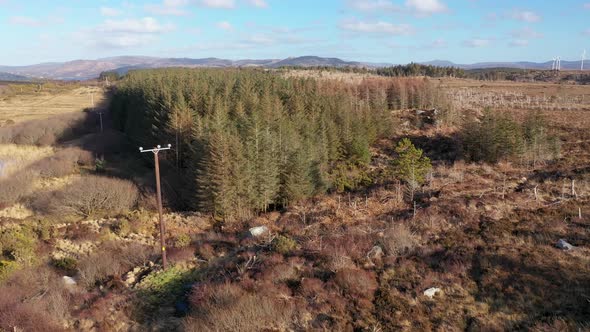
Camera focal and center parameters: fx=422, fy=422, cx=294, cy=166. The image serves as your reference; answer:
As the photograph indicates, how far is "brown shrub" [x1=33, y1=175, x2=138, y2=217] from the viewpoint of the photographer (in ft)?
103

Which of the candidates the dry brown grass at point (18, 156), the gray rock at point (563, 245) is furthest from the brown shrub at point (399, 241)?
the dry brown grass at point (18, 156)

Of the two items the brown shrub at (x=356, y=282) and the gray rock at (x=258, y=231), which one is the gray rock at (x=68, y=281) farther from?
the brown shrub at (x=356, y=282)

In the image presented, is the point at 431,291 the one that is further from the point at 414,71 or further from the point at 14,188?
the point at 414,71

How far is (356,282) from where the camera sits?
15.8 meters

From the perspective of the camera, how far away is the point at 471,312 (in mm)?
13820

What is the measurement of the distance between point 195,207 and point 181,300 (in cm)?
1376

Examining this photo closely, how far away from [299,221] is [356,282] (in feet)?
37.4

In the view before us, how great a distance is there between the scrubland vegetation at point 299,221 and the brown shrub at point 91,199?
10 centimetres

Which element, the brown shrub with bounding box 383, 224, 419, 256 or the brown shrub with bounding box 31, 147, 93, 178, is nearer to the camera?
the brown shrub with bounding box 383, 224, 419, 256

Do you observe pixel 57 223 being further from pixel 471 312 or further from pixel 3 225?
pixel 471 312

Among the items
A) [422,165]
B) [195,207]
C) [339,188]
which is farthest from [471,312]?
[195,207]

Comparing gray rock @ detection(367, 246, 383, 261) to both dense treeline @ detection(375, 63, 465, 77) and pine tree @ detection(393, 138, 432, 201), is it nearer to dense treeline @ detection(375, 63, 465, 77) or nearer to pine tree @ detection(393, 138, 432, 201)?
pine tree @ detection(393, 138, 432, 201)

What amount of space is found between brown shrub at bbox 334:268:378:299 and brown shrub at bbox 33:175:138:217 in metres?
22.0

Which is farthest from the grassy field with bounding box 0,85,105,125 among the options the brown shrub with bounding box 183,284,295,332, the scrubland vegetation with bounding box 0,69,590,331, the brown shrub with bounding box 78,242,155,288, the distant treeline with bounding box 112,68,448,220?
the brown shrub with bounding box 183,284,295,332
